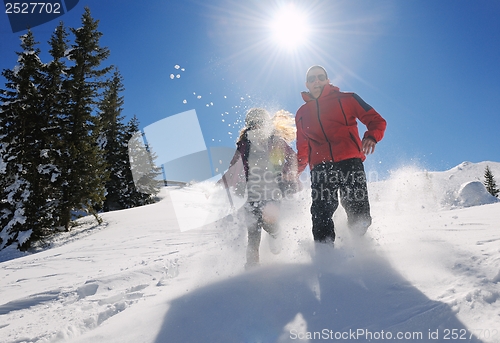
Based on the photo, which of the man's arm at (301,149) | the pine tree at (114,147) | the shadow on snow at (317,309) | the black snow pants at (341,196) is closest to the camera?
the shadow on snow at (317,309)

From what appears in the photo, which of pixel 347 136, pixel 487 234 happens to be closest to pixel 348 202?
pixel 347 136

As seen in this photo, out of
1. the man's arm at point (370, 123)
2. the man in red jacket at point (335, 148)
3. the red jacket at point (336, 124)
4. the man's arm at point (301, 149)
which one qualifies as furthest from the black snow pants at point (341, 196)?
the man's arm at point (301, 149)

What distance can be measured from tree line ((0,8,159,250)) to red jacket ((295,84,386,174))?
11.7m

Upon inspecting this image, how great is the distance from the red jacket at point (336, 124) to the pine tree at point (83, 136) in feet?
41.3

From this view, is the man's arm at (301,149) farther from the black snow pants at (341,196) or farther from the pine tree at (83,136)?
the pine tree at (83,136)

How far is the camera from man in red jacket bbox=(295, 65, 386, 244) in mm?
3301

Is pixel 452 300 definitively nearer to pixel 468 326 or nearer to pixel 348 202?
pixel 468 326

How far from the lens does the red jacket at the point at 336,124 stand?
3.43m

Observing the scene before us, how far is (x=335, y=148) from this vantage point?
3.45 metres

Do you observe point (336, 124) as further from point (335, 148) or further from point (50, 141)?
point (50, 141)

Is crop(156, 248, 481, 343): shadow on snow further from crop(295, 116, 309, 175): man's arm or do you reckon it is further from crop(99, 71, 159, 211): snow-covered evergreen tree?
crop(99, 71, 159, 211): snow-covered evergreen tree

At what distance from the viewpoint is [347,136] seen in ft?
11.4

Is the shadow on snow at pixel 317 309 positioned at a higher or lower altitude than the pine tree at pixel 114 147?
lower

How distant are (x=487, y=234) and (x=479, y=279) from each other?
147cm
